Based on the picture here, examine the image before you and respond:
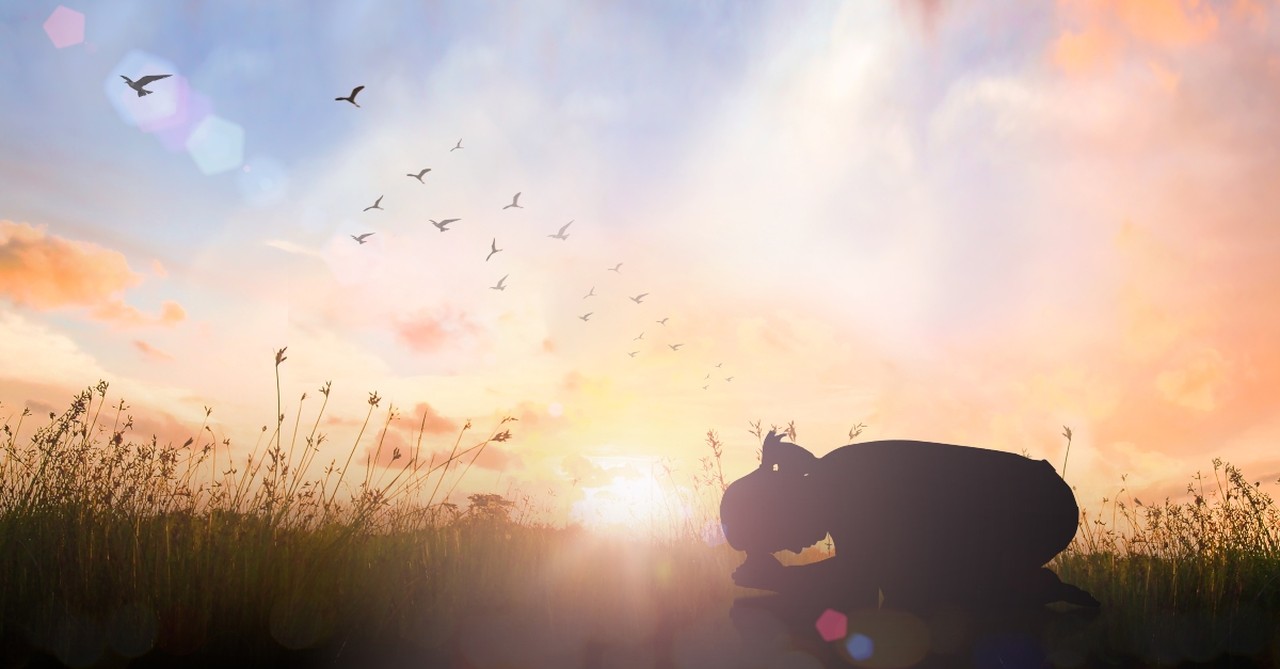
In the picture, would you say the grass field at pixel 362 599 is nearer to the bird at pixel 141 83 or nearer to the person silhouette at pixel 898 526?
the person silhouette at pixel 898 526

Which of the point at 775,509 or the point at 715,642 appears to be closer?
the point at 775,509

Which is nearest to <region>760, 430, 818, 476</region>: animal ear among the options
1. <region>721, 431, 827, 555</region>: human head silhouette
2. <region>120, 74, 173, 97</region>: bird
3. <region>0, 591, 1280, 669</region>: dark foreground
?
<region>721, 431, 827, 555</region>: human head silhouette

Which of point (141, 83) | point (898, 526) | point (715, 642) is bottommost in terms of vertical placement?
point (715, 642)

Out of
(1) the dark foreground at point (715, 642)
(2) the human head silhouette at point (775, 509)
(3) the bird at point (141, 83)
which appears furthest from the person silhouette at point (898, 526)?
(3) the bird at point (141, 83)

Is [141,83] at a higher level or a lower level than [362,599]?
higher

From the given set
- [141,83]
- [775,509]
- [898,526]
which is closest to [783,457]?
[775,509]

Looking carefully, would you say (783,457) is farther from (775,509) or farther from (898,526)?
(898,526)

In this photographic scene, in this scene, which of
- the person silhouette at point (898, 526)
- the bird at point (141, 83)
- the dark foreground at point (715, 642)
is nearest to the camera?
the dark foreground at point (715, 642)

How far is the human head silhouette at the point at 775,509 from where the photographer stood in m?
5.42

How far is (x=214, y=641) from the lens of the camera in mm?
4641

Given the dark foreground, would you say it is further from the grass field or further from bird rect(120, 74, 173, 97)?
bird rect(120, 74, 173, 97)

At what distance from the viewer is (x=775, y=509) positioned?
543cm

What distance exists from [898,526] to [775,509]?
2.84ft

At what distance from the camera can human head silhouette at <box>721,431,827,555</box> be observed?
5.42m
